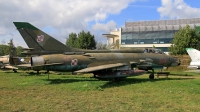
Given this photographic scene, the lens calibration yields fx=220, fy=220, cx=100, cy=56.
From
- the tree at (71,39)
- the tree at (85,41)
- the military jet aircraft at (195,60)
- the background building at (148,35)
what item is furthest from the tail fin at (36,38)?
the background building at (148,35)

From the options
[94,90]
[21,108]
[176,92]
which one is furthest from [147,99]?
[21,108]

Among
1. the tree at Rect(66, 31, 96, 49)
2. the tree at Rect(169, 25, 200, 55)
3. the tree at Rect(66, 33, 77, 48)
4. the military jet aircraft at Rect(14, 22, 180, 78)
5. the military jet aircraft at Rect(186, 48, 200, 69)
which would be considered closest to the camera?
the military jet aircraft at Rect(14, 22, 180, 78)

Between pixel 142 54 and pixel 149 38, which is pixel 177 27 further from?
pixel 142 54

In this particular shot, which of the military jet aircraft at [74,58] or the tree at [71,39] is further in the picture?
the tree at [71,39]

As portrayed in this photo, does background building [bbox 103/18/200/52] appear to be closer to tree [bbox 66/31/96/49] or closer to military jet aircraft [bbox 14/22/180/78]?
tree [bbox 66/31/96/49]

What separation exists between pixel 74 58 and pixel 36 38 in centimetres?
340

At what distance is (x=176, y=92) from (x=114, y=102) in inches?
168

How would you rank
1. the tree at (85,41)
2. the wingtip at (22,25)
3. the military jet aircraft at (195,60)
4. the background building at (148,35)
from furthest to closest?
the background building at (148,35), the tree at (85,41), the military jet aircraft at (195,60), the wingtip at (22,25)

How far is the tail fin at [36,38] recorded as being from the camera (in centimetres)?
1722

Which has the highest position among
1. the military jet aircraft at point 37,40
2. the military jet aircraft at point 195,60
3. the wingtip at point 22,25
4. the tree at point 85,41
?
the tree at point 85,41

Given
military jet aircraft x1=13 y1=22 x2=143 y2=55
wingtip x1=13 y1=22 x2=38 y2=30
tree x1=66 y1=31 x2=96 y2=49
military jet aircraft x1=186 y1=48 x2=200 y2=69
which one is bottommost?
military jet aircraft x1=186 y1=48 x2=200 y2=69

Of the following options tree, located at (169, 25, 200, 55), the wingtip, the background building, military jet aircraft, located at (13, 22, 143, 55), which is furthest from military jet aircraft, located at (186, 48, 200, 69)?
the background building

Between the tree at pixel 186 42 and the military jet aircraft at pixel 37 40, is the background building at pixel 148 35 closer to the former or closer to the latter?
the tree at pixel 186 42

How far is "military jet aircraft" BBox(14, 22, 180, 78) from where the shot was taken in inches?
664
